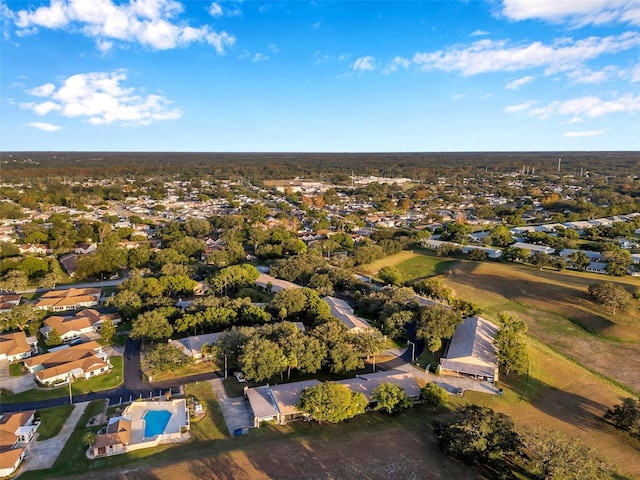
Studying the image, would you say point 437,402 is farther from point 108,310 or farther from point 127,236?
point 127,236

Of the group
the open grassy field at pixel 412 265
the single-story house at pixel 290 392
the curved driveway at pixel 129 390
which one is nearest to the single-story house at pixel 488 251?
the open grassy field at pixel 412 265

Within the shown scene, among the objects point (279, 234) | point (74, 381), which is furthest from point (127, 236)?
point (74, 381)

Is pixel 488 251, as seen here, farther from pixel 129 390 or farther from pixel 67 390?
pixel 67 390

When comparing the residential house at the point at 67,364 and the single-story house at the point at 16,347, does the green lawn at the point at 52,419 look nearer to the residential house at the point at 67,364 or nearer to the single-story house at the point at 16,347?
the residential house at the point at 67,364

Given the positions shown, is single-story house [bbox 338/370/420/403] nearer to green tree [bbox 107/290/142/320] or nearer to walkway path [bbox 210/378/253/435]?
walkway path [bbox 210/378/253/435]

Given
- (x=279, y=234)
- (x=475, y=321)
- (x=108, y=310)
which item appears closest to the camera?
(x=475, y=321)
